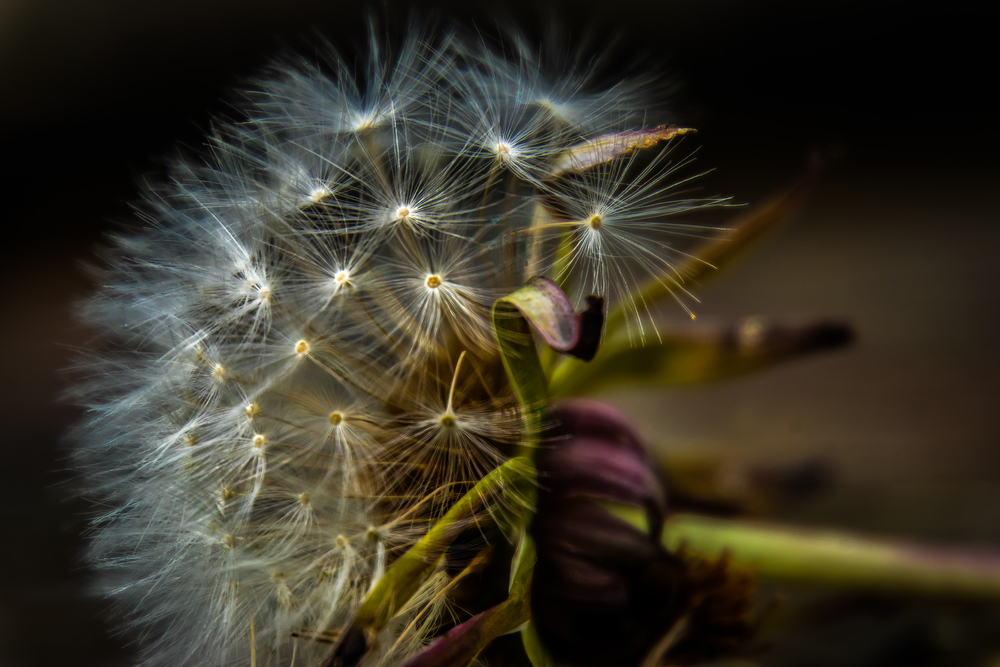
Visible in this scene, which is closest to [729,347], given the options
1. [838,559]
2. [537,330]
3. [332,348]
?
[838,559]

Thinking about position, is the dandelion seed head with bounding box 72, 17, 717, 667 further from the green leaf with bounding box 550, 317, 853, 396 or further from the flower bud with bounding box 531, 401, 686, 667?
the green leaf with bounding box 550, 317, 853, 396

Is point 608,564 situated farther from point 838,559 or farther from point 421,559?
point 838,559

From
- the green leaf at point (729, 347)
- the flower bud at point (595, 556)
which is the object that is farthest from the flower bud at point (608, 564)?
the green leaf at point (729, 347)

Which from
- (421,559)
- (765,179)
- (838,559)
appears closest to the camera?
(421,559)

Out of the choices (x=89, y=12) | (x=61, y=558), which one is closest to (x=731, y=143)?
(x=89, y=12)

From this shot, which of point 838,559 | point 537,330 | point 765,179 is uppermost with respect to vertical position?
point 765,179

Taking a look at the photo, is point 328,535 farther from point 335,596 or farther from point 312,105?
point 312,105
